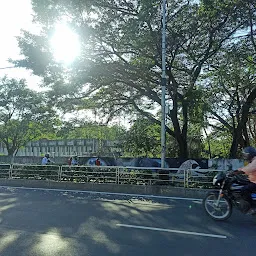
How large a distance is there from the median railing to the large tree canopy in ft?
14.3

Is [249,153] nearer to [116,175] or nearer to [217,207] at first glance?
[217,207]

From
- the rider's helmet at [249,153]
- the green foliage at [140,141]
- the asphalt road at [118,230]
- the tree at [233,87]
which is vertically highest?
the tree at [233,87]

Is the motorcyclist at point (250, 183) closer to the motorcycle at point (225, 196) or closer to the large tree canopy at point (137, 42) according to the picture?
the motorcycle at point (225, 196)

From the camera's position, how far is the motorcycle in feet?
23.3

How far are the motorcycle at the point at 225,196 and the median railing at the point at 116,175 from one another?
404 centimetres

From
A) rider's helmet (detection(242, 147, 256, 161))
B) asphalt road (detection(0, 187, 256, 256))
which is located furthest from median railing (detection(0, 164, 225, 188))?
rider's helmet (detection(242, 147, 256, 161))

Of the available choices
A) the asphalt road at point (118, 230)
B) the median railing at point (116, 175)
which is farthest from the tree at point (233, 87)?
the asphalt road at point (118, 230)

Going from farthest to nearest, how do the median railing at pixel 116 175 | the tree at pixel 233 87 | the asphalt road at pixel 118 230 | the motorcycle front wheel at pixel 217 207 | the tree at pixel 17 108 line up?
the tree at pixel 17 108, the tree at pixel 233 87, the median railing at pixel 116 175, the motorcycle front wheel at pixel 217 207, the asphalt road at pixel 118 230

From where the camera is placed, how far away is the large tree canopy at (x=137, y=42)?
50.2ft

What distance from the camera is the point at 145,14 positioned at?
14305 mm

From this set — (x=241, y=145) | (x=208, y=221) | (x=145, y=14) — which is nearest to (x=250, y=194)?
(x=208, y=221)

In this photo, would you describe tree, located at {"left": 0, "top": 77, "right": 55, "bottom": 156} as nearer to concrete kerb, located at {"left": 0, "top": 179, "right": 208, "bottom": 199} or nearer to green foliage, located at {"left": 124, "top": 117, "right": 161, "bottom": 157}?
green foliage, located at {"left": 124, "top": 117, "right": 161, "bottom": 157}

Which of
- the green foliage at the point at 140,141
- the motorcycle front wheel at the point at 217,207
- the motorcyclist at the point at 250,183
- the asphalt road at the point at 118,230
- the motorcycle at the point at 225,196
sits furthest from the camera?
the green foliage at the point at 140,141

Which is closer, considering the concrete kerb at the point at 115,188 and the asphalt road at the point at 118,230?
the asphalt road at the point at 118,230
